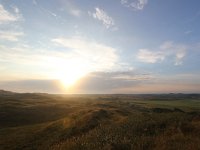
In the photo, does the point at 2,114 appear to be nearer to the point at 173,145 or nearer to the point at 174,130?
the point at 174,130

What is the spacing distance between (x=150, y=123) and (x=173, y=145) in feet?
26.0

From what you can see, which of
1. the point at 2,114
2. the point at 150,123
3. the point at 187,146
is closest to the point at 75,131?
the point at 150,123

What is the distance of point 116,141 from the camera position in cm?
1317

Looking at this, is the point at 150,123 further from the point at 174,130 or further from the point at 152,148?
the point at 152,148

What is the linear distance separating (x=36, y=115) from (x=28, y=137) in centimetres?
2476

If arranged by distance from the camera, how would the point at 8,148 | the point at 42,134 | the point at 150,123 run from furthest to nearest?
the point at 42,134 → the point at 8,148 → the point at 150,123

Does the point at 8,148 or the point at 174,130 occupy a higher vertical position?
the point at 174,130

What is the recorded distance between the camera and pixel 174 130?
1579 cm

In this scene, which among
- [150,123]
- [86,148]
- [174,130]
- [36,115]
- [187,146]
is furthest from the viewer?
[36,115]

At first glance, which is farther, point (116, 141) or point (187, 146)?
point (116, 141)

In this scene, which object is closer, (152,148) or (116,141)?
(152,148)

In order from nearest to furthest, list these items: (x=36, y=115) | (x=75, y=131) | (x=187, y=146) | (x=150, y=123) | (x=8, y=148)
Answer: (x=187, y=146) < (x=150, y=123) < (x=8, y=148) < (x=75, y=131) < (x=36, y=115)

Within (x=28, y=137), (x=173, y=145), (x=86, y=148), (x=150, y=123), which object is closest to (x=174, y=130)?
(x=150, y=123)

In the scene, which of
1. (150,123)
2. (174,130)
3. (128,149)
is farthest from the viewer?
(150,123)
